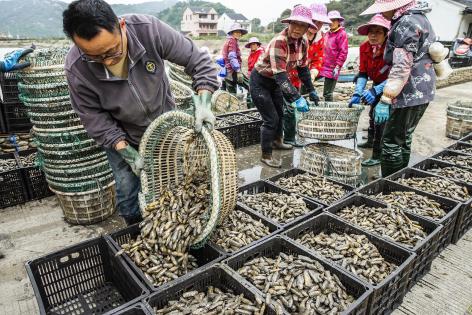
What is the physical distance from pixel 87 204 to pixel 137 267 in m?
1.99

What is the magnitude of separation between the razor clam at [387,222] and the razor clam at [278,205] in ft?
1.64

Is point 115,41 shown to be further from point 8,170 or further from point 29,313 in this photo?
point 8,170

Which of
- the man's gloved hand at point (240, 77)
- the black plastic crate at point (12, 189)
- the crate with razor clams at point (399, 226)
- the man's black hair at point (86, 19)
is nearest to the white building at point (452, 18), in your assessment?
the man's gloved hand at point (240, 77)

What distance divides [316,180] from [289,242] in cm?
165

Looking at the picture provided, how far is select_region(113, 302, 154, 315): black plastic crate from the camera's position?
7.77 ft

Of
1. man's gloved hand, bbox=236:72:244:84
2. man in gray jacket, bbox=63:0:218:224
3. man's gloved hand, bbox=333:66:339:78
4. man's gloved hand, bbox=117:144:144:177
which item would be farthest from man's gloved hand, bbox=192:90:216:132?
man's gloved hand, bbox=236:72:244:84

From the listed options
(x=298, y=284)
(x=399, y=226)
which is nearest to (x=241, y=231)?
(x=298, y=284)

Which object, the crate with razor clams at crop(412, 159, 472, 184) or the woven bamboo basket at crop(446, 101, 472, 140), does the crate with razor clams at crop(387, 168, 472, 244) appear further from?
the woven bamboo basket at crop(446, 101, 472, 140)

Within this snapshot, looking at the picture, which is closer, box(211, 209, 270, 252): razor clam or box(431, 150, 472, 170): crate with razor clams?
box(211, 209, 270, 252): razor clam

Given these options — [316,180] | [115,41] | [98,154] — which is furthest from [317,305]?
[98,154]

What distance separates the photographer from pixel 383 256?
11.0ft

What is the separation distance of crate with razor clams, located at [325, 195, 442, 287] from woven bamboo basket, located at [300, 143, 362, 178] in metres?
1.14

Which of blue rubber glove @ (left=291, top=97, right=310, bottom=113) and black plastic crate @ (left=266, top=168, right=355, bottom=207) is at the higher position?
blue rubber glove @ (left=291, top=97, right=310, bottom=113)

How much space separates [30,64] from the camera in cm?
387
